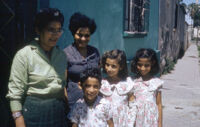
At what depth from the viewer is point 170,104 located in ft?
21.3

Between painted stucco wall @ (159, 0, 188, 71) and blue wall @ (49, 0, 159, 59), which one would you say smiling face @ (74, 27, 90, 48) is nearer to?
blue wall @ (49, 0, 159, 59)

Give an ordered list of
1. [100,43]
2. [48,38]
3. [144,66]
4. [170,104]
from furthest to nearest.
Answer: [170,104]
[100,43]
[144,66]
[48,38]

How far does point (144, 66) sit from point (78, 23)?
2.75 ft

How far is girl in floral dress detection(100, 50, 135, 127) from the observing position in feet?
9.29

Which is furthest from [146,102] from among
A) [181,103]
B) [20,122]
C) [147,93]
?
[181,103]

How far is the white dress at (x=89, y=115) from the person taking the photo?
2564 mm

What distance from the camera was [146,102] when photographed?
2979 millimetres

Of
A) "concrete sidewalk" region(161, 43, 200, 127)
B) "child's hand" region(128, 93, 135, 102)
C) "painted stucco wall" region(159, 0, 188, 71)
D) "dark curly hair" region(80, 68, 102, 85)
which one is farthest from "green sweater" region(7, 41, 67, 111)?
"painted stucco wall" region(159, 0, 188, 71)

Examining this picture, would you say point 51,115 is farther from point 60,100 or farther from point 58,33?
point 58,33

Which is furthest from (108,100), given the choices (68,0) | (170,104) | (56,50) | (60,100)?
(170,104)

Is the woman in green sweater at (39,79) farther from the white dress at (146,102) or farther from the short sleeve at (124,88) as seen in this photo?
the white dress at (146,102)

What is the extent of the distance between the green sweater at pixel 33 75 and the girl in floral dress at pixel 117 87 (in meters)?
0.61

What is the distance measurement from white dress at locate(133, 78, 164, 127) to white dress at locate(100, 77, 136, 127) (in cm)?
16

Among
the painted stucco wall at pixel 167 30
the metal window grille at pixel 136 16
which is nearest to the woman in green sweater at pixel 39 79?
the metal window grille at pixel 136 16
